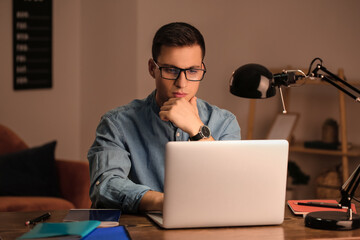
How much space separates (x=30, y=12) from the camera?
453 cm

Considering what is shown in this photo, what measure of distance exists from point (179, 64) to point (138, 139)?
1.11 feet

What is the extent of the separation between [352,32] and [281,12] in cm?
60

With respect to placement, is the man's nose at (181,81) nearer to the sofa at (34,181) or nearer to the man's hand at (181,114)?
the man's hand at (181,114)

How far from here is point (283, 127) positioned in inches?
171

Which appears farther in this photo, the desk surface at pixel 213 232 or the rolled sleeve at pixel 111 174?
the rolled sleeve at pixel 111 174

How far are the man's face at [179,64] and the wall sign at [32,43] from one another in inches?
104

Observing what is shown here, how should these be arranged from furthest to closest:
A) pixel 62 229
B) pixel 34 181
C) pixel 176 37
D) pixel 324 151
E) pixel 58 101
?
pixel 58 101
pixel 324 151
pixel 34 181
pixel 176 37
pixel 62 229

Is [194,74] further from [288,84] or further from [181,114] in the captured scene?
[288,84]

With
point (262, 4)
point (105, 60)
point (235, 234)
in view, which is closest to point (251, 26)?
point (262, 4)

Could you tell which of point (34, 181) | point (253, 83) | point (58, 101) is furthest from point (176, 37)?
point (58, 101)

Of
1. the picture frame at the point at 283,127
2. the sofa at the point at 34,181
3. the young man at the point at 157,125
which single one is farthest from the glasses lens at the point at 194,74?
the picture frame at the point at 283,127

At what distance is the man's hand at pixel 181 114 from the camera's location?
1.98 meters

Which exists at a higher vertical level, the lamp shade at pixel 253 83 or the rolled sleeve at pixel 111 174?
the lamp shade at pixel 253 83

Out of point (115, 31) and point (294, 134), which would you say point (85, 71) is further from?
point (294, 134)
